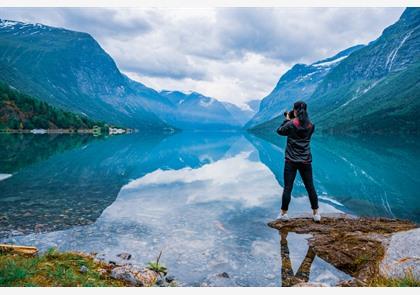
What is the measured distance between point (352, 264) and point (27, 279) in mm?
8022

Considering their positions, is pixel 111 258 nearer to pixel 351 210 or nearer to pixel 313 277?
pixel 313 277

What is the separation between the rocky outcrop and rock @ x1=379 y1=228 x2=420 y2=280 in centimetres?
8

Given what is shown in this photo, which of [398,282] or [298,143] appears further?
[298,143]

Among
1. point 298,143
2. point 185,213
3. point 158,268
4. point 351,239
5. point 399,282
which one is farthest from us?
point 185,213

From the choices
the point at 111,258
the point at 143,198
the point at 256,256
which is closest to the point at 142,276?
the point at 111,258

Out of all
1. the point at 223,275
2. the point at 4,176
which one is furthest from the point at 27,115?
the point at 223,275

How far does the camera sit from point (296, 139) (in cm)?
1438

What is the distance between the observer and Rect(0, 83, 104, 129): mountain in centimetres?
14150

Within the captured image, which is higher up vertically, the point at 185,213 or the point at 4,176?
the point at 185,213

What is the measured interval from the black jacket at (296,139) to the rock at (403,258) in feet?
15.2

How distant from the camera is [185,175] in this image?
34.2 metres

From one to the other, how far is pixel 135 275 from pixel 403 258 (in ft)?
20.5

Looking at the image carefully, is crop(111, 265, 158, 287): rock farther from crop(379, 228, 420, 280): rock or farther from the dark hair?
the dark hair

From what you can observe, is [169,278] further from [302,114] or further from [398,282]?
[302,114]
